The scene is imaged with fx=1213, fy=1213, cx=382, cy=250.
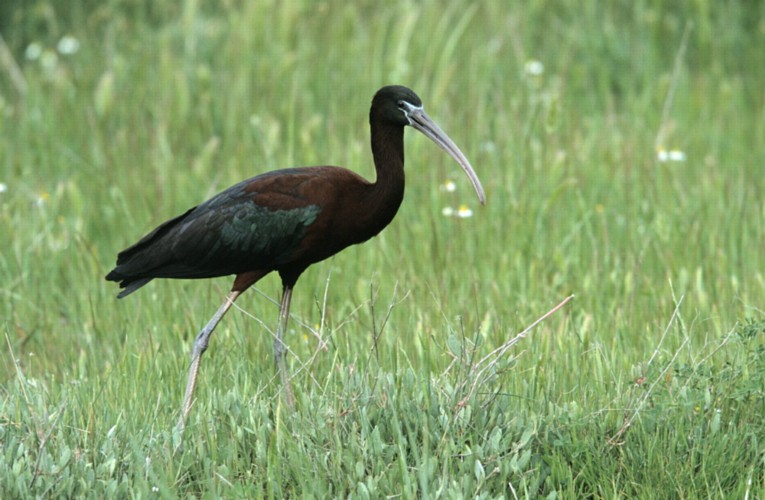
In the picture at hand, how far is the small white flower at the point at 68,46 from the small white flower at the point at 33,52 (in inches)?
6.2

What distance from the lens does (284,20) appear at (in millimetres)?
8586

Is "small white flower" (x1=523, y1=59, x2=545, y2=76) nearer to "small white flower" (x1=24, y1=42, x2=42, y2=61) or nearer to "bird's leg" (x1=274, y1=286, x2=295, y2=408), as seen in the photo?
"small white flower" (x1=24, y1=42, x2=42, y2=61)

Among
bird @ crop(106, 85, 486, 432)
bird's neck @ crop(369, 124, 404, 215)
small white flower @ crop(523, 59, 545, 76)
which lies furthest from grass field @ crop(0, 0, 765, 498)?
A: bird's neck @ crop(369, 124, 404, 215)

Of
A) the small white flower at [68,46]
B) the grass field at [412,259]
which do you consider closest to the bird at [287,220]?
the grass field at [412,259]

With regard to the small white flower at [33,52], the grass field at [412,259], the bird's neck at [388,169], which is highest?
the small white flower at [33,52]

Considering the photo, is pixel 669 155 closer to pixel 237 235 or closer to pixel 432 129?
pixel 432 129

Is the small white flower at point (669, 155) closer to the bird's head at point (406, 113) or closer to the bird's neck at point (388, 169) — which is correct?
the bird's head at point (406, 113)

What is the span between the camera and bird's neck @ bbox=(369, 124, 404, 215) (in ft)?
14.9

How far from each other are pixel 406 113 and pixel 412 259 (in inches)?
58.9

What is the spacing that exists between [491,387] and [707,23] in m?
5.85

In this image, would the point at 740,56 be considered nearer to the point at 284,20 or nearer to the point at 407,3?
the point at 407,3

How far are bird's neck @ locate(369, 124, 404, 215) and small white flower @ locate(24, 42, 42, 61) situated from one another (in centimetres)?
535

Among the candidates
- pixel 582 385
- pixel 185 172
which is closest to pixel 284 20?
pixel 185 172

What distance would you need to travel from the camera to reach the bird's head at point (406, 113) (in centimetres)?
462
